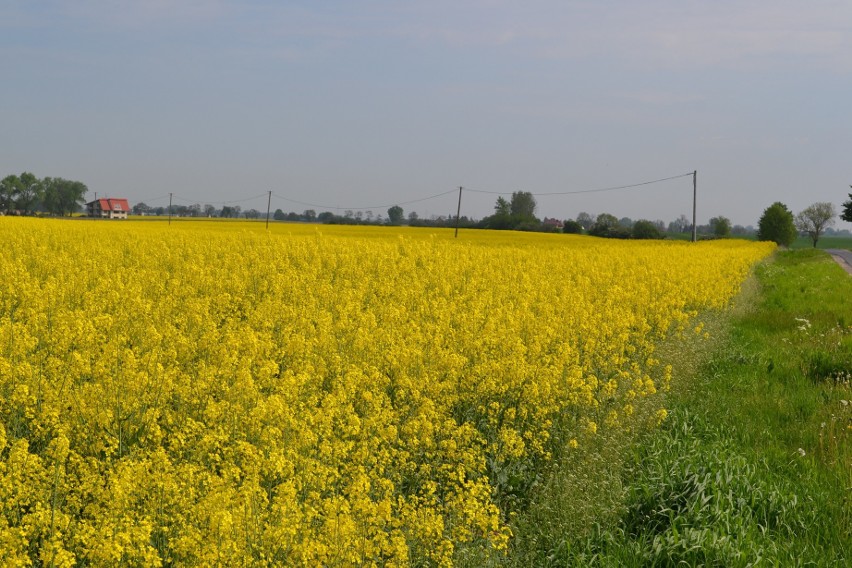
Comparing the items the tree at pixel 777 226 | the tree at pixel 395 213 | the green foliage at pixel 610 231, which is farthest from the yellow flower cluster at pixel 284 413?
the tree at pixel 395 213

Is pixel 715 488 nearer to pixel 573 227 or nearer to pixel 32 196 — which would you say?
pixel 573 227

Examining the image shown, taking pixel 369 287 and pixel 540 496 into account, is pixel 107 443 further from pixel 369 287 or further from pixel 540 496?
pixel 369 287

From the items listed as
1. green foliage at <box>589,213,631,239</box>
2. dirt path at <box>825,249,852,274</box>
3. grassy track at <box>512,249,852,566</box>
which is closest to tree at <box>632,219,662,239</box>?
green foliage at <box>589,213,631,239</box>

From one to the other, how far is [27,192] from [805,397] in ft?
444

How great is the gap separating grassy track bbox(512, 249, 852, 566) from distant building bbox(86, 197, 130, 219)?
127041mm

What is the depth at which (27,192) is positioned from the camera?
124625mm

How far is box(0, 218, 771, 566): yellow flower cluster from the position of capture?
162 inches

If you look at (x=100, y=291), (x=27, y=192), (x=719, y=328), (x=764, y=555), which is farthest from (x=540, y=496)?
(x=27, y=192)

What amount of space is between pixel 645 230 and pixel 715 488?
63393 mm

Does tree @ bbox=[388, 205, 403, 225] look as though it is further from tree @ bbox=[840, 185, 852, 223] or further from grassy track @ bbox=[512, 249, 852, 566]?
grassy track @ bbox=[512, 249, 852, 566]

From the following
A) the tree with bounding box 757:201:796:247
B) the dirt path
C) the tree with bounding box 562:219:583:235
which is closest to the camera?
the dirt path

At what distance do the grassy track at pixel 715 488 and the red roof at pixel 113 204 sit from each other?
130 m

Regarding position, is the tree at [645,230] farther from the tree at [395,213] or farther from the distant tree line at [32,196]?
the distant tree line at [32,196]

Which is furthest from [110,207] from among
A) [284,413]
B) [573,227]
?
[284,413]
